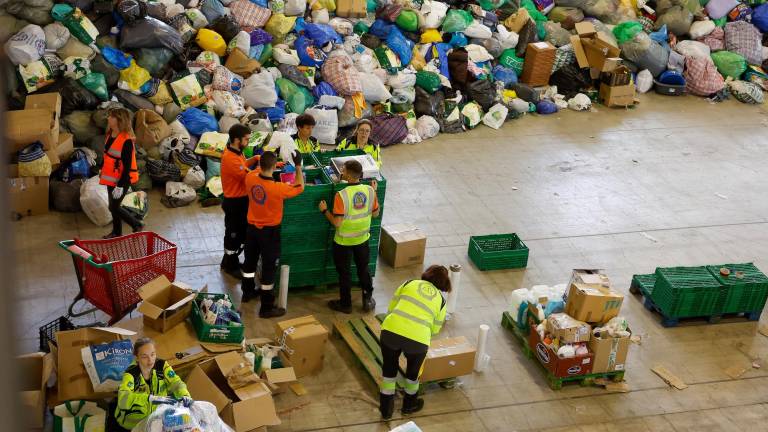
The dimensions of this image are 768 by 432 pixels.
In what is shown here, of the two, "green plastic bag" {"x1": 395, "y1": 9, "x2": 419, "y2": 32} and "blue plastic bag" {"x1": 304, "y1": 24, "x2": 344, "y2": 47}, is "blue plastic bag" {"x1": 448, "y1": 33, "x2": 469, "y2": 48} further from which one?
"blue plastic bag" {"x1": 304, "y1": 24, "x2": 344, "y2": 47}

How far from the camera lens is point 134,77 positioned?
32.8ft

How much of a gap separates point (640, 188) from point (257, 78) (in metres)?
5.38

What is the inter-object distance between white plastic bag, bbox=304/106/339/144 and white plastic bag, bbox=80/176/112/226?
3.22m

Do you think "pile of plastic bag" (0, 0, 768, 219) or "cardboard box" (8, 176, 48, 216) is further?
"pile of plastic bag" (0, 0, 768, 219)

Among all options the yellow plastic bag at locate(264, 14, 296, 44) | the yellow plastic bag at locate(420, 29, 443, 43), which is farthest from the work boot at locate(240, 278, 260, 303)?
the yellow plastic bag at locate(420, 29, 443, 43)

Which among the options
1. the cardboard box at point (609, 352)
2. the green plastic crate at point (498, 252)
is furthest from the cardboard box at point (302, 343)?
the green plastic crate at point (498, 252)

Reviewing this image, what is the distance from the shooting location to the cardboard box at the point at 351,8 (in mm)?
12312

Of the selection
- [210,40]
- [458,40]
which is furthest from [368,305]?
[458,40]


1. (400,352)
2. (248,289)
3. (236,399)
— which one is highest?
(400,352)

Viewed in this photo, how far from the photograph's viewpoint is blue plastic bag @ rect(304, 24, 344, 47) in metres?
11.8

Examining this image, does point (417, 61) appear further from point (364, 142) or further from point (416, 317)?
point (416, 317)

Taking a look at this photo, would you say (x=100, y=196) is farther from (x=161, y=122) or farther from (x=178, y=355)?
(x=178, y=355)

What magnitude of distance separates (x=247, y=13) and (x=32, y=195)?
397 centimetres

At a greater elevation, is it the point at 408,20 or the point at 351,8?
the point at 351,8
